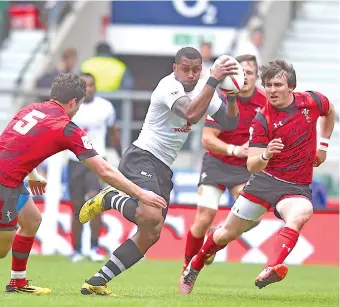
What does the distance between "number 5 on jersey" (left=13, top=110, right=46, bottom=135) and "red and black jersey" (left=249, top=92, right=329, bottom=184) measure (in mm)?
2071

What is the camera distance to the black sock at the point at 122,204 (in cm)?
1088

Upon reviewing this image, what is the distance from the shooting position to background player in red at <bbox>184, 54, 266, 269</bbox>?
13.5 meters

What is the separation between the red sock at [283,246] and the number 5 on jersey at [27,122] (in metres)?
2.35

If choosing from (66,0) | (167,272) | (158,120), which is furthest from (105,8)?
(158,120)

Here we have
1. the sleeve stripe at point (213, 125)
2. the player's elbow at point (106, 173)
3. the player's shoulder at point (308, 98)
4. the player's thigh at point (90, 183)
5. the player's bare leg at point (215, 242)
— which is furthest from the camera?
the player's thigh at point (90, 183)

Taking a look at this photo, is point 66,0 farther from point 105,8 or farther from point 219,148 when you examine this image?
point 219,148

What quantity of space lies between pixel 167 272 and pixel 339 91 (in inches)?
337

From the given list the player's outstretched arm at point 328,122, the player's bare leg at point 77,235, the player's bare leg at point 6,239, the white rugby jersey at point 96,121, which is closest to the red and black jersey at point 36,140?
the player's bare leg at point 6,239

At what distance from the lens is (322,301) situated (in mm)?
11422

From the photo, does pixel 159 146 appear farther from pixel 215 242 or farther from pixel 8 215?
pixel 8 215

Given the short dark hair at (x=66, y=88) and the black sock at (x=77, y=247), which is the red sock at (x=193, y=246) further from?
the short dark hair at (x=66, y=88)

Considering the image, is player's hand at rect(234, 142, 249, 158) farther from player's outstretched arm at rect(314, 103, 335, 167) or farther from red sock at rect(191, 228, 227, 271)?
red sock at rect(191, 228, 227, 271)

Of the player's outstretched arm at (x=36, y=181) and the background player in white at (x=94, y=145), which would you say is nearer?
the player's outstretched arm at (x=36, y=181)

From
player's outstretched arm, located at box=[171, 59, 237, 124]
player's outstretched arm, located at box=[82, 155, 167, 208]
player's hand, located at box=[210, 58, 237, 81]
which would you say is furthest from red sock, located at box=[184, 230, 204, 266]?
player's hand, located at box=[210, 58, 237, 81]
